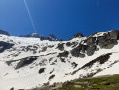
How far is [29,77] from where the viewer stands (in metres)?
103

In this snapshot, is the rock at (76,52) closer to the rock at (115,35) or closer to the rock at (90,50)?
the rock at (90,50)

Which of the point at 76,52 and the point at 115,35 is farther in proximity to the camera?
the point at 76,52

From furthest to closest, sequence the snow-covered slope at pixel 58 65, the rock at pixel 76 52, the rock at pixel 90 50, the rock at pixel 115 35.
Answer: the rock at pixel 76 52 < the rock at pixel 115 35 < the rock at pixel 90 50 < the snow-covered slope at pixel 58 65

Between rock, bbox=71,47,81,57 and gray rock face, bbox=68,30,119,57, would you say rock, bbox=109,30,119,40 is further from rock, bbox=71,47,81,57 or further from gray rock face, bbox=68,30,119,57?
rock, bbox=71,47,81,57

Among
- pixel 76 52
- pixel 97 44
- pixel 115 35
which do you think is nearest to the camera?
pixel 115 35

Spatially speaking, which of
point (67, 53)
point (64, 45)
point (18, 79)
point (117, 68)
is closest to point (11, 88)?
point (18, 79)

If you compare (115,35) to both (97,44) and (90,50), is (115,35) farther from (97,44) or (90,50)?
(90,50)

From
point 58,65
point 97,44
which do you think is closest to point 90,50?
point 97,44

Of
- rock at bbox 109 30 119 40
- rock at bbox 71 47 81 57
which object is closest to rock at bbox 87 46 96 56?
rock at bbox 71 47 81 57

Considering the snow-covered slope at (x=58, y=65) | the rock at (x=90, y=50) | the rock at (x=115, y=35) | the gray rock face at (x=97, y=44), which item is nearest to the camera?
the snow-covered slope at (x=58, y=65)

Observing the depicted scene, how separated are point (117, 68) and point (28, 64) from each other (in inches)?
3386

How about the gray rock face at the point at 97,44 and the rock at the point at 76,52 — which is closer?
the gray rock face at the point at 97,44

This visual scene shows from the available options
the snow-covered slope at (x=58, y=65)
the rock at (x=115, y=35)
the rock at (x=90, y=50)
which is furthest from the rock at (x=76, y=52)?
the rock at (x=115, y=35)

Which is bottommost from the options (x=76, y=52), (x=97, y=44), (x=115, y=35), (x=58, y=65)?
(x=58, y=65)
